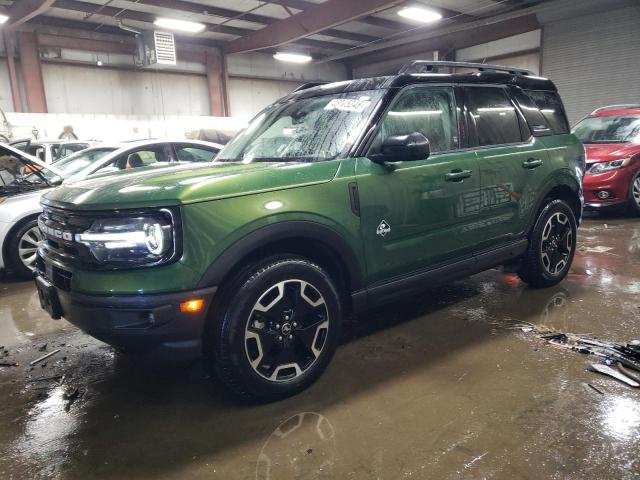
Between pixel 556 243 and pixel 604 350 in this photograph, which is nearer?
pixel 604 350

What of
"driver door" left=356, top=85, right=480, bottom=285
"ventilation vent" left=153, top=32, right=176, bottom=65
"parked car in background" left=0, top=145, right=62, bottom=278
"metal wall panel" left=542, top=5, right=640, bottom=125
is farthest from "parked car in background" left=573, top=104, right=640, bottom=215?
"ventilation vent" left=153, top=32, right=176, bottom=65

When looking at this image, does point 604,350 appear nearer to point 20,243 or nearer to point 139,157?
point 20,243

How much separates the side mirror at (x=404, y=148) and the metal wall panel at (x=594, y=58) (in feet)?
43.3

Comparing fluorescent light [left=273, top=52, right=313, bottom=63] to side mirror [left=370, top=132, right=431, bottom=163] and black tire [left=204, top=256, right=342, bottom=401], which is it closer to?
side mirror [left=370, top=132, right=431, bottom=163]

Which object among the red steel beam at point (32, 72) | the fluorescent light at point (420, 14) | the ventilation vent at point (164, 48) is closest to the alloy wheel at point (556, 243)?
the fluorescent light at point (420, 14)

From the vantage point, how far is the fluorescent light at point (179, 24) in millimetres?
12320

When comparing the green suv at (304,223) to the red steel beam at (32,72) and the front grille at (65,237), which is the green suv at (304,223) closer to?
the front grille at (65,237)

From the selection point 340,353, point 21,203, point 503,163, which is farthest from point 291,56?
point 340,353

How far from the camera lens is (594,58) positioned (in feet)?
43.0

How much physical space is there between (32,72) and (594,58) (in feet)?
51.1

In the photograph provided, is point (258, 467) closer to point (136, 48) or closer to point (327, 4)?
point (327, 4)

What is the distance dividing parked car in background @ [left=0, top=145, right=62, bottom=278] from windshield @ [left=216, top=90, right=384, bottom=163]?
2761 mm

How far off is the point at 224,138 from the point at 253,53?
24.7 feet

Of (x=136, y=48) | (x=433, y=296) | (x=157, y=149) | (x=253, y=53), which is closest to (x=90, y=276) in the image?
(x=433, y=296)
